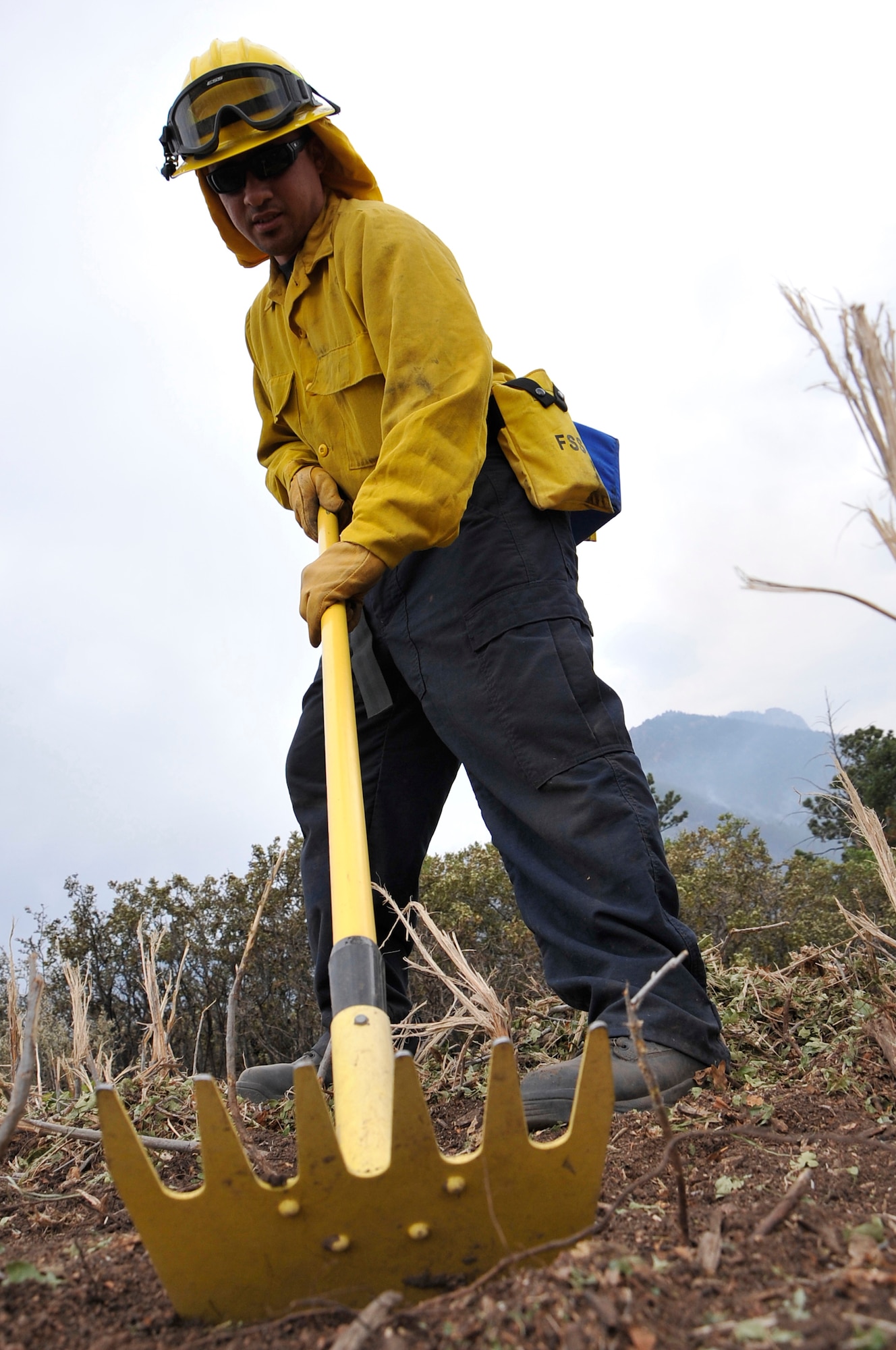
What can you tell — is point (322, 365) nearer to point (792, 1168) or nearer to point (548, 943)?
point (548, 943)

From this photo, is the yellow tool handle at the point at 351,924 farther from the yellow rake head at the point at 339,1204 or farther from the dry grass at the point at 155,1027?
the dry grass at the point at 155,1027

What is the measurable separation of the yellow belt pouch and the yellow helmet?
0.95 meters

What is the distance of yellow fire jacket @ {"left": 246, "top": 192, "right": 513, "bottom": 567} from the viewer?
214cm

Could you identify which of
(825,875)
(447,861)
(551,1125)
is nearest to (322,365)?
(551,1125)

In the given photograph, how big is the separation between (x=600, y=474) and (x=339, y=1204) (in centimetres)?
204

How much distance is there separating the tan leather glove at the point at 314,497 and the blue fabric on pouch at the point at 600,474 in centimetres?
70

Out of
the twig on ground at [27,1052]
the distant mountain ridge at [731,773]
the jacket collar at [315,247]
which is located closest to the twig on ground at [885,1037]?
the twig on ground at [27,1052]

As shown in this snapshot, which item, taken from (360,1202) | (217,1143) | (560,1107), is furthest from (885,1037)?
(217,1143)

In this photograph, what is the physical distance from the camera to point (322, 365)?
104 inches

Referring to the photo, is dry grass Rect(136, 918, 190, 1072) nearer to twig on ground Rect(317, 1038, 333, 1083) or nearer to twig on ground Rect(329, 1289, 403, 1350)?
twig on ground Rect(317, 1038, 333, 1083)

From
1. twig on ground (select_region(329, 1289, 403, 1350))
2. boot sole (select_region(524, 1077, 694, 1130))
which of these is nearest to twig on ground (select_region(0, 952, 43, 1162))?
twig on ground (select_region(329, 1289, 403, 1350))

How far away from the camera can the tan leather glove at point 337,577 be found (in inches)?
83.8

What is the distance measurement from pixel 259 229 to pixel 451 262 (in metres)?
0.58

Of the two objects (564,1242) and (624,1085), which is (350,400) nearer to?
(624,1085)
